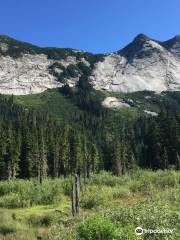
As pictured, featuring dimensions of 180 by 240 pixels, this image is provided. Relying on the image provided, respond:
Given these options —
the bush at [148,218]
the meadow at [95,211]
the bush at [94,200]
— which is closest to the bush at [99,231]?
the meadow at [95,211]

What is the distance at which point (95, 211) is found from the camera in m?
31.6

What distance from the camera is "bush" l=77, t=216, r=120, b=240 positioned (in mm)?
15594

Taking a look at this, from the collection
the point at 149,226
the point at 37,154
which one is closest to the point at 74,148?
the point at 37,154

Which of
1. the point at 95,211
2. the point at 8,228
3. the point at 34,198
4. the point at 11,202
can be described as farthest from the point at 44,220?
the point at 34,198

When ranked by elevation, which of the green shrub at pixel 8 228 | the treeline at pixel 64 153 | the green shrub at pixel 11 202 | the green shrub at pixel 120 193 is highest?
the treeline at pixel 64 153

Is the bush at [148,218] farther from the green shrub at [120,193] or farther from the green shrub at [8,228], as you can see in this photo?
the green shrub at [120,193]

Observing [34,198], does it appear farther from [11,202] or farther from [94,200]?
[94,200]

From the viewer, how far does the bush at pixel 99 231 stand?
15.6 meters

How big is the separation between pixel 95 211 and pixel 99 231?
15861 mm

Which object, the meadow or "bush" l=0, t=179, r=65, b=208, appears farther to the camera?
"bush" l=0, t=179, r=65, b=208

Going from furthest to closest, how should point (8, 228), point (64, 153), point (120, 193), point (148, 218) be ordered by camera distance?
point (64, 153) < point (120, 193) < point (8, 228) < point (148, 218)

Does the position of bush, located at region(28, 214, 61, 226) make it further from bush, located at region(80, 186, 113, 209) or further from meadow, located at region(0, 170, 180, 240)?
bush, located at region(80, 186, 113, 209)

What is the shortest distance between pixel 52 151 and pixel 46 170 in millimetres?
5895

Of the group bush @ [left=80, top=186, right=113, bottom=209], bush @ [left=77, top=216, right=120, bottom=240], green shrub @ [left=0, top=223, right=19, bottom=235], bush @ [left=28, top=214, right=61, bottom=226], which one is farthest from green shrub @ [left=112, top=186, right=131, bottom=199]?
bush @ [left=77, top=216, right=120, bottom=240]
